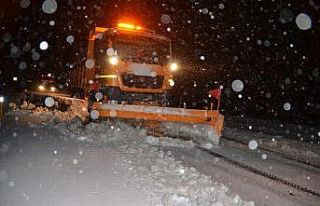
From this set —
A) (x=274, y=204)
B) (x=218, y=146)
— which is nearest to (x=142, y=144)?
(x=218, y=146)

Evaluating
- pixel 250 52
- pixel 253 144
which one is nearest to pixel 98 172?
pixel 253 144

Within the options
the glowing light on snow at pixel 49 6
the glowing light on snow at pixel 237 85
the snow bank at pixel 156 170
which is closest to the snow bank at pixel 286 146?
the snow bank at pixel 156 170

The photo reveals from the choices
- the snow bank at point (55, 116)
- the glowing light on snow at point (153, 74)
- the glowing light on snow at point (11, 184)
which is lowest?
the glowing light on snow at point (11, 184)

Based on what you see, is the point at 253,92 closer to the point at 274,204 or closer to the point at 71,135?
the point at 71,135

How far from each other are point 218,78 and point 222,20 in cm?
800

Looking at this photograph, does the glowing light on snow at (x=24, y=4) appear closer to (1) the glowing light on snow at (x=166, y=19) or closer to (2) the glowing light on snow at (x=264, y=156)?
(1) the glowing light on snow at (x=166, y=19)

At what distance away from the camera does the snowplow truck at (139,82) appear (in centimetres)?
1141

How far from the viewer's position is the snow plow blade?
11.1 meters

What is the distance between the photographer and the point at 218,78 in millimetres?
28609

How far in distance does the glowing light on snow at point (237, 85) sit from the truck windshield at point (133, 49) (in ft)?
56.1

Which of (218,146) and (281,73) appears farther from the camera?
(281,73)

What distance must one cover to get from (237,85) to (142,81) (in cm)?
1798

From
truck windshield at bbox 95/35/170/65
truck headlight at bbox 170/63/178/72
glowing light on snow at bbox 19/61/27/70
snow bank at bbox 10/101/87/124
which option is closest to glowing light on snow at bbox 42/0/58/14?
glowing light on snow at bbox 19/61/27/70

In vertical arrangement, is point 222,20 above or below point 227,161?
above
